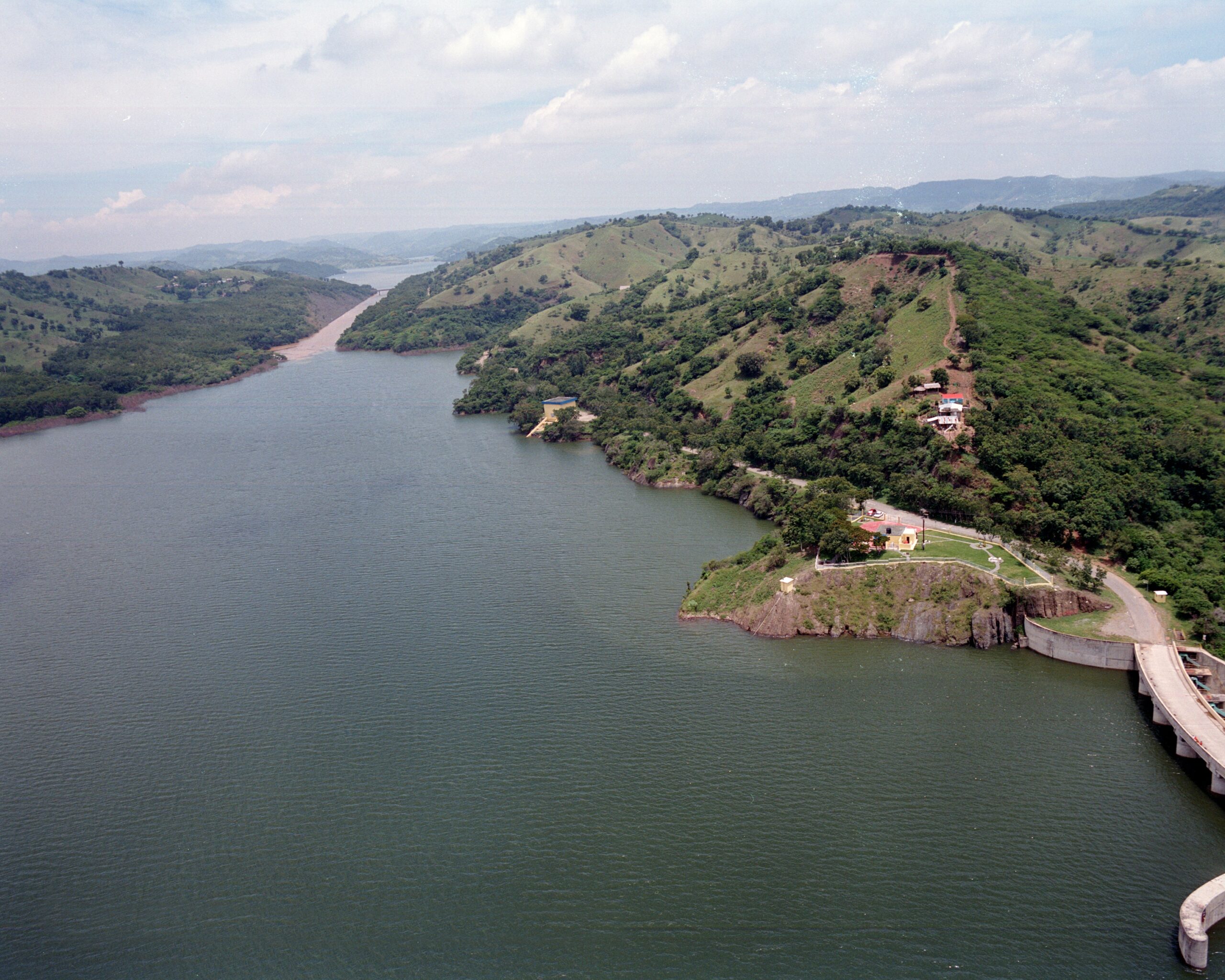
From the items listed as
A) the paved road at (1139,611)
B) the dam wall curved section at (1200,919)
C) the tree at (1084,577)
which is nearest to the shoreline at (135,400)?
the tree at (1084,577)

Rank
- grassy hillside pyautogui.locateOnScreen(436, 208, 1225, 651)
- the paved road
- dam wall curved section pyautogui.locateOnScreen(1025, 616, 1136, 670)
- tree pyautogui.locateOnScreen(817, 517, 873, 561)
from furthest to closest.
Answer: grassy hillside pyautogui.locateOnScreen(436, 208, 1225, 651), tree pyautogui.locateOnScreen(817, 517, 873, 561), the paved road, dam wall curved section pyautogui.locateOnScreen(1025, 616, 1136, 670)

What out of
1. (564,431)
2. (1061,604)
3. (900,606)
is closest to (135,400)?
(564,431)

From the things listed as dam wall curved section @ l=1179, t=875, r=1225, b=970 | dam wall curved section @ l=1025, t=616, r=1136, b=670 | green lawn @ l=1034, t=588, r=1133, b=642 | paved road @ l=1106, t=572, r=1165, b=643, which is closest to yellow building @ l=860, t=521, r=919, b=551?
green lawn @ l=1034, t=588, r=1133, b=642

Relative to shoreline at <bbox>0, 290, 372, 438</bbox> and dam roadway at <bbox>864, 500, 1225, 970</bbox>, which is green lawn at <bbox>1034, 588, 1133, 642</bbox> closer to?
dam roadway at <bbox>864, 500, 1225, 970</bbox>

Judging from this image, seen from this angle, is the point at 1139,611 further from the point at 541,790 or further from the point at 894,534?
the point at 541,790

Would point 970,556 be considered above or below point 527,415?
below

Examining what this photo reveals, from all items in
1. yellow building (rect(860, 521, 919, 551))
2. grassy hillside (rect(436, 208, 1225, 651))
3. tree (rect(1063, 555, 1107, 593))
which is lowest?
tree (rect(1063, 555, 1107, 593))

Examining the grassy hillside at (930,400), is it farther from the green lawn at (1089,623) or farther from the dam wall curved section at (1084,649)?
the dam wall curved section at (1084,649)
